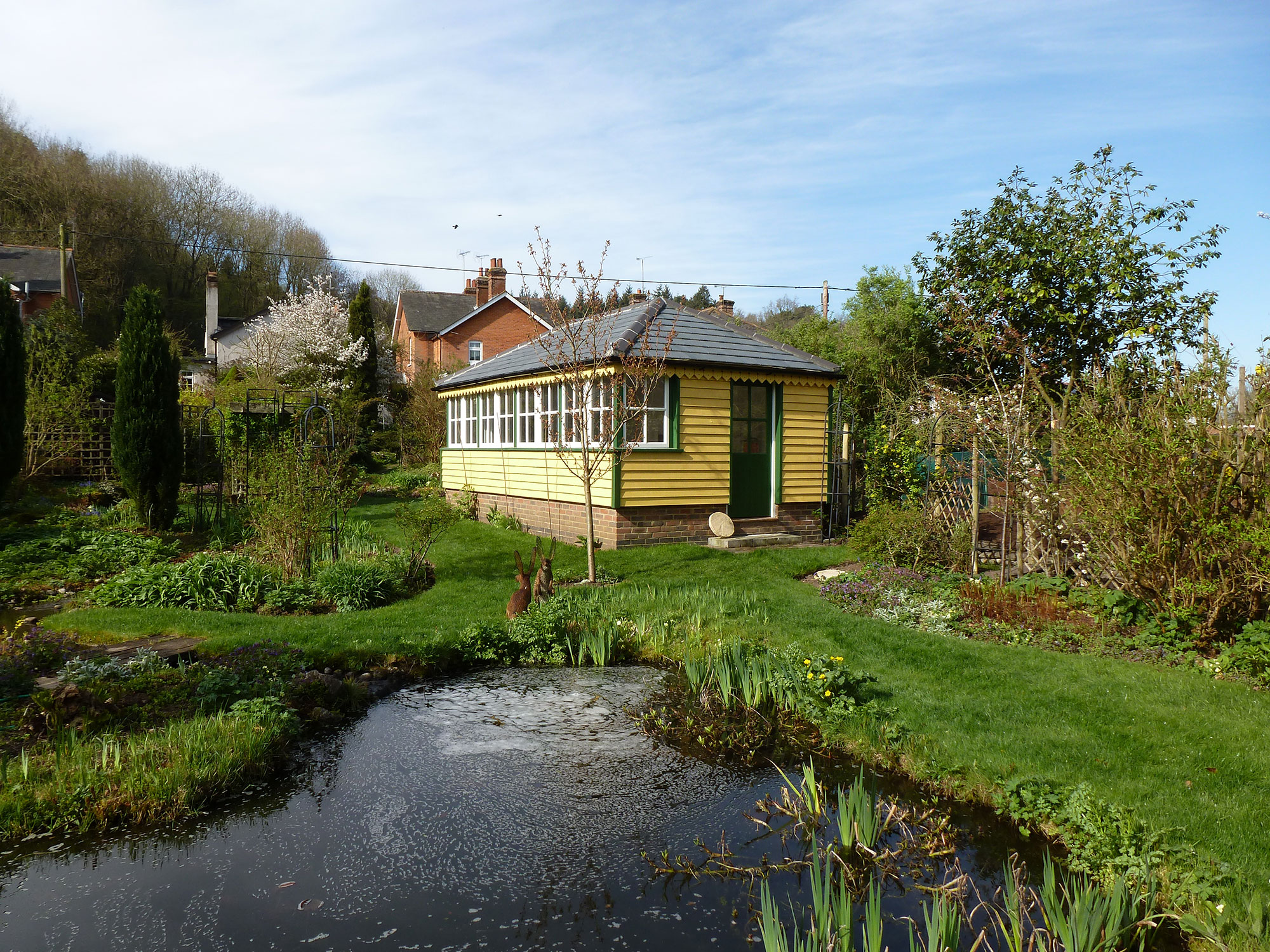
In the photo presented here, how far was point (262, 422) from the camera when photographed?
1573 cm

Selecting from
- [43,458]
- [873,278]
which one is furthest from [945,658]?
[873,278]

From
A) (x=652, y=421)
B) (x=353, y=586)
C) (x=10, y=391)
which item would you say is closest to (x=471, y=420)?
(x=652, y=421)

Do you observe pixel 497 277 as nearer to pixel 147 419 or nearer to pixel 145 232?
pixel 145 232

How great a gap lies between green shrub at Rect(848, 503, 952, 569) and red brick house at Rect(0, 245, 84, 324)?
29.1 metres

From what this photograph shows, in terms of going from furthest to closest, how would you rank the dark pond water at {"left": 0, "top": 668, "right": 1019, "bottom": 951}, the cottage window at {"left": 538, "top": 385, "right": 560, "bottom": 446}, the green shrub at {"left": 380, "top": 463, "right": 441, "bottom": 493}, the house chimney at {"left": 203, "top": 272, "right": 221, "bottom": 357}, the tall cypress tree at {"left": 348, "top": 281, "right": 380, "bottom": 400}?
1. the house chimney at {"left": 203, "top": 272, "right": 221, "bottom": 357}
2. the tall cypress tree at {"left": 348, "top": 281, "right": 380, "bottom": 400}
3. the green shrub at {"left": 380, "top": 463, "right": 441, "bottom": 493}
4. the cottage window at {"left": 538, "top": 385, "right": 560, "bottom": 446}
5. the dark pond water at {"left": 0, "top": 668, "right": 1019, "bottom": 951}

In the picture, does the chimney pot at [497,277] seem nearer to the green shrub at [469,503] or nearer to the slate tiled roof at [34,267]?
the slate tiled roof at [34,267]

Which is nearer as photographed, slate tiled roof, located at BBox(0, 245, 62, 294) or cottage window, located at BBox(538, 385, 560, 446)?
cottage window, located at BBox(538, 385, 560, 446)

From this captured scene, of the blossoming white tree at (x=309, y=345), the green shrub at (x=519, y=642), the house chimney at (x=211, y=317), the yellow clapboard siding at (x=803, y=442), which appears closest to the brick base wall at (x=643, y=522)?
the yellow clapboard siding at (x=803, y=442)

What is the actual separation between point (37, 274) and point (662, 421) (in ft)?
93.6

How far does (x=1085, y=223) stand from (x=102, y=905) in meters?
18.3

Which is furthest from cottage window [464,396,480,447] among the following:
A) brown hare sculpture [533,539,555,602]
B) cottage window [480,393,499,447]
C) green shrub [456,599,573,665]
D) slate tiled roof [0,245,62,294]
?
slate tiled roof [0,245,62,294]

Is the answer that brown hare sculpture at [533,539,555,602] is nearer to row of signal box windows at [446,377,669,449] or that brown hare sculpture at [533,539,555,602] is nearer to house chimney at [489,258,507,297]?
row of signal box windows at [446,377,669,449]

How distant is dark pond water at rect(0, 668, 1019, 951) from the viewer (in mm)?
3355

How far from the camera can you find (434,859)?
3.96 metres
